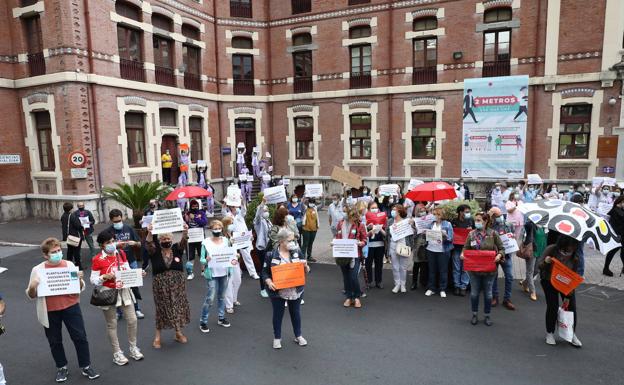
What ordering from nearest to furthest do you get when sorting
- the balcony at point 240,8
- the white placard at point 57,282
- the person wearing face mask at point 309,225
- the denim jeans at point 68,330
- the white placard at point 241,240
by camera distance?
the white placard at point 57,282
the denim jeans at point 68,330
the white placard at point 241,240
the person wearing face mask at point 309,225
the balcony at point 240,8

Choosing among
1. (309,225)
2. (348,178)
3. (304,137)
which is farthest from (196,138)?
(309,225)

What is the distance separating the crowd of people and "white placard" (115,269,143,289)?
86mm

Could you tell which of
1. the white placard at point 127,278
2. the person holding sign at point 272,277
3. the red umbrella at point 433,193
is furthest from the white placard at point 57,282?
the red umbrella at point 433,193

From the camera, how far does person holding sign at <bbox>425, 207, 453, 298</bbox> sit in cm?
768

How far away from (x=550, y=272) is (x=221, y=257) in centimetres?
498

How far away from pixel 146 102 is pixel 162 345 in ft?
48.1

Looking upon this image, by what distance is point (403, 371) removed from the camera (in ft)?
17.0

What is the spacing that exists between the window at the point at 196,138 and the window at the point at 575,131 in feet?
58.6

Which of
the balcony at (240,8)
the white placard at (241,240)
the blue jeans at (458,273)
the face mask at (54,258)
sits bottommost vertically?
the blue jeans at (458,273)

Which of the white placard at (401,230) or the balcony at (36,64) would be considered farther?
the balcony at (36,64)

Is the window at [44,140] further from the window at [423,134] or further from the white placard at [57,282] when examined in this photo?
the window at [423,134]

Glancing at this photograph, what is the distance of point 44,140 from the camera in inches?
664

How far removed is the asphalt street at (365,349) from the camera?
201 inches

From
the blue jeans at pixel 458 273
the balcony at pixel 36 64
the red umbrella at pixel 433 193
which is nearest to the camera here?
the blue jeans at pixel 458 273
